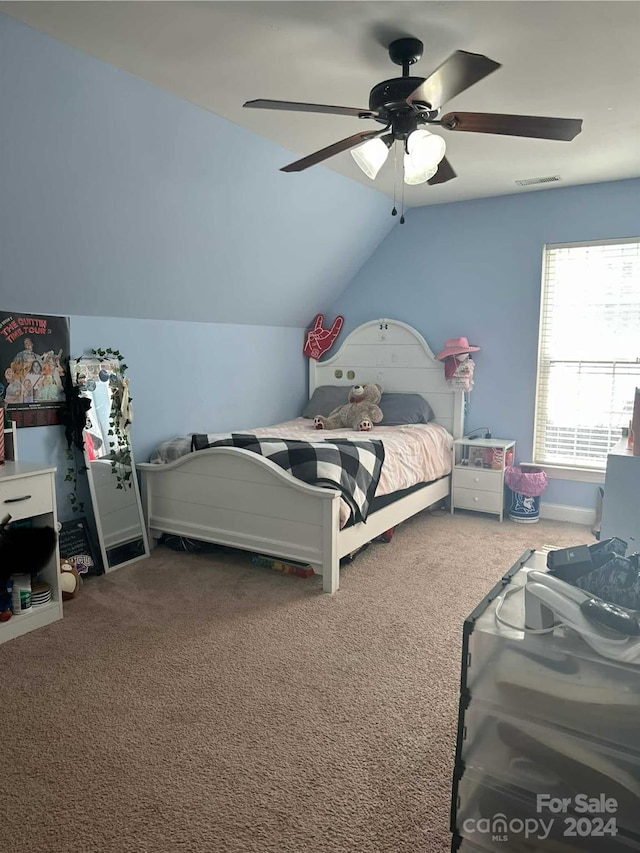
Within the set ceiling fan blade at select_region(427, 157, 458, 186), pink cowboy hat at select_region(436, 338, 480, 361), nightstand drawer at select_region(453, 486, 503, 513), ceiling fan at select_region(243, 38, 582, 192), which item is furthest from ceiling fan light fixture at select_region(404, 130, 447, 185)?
nightstand drawer at select_region(453, 486, 503, 513)

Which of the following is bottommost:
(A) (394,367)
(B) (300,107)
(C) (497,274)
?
(A) (394,367)

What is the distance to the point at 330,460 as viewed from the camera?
3248 millimetres

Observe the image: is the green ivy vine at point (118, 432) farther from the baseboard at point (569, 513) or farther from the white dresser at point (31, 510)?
the baseboard at point (569, 513)

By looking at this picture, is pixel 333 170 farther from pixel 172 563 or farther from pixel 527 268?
pixel 172 563

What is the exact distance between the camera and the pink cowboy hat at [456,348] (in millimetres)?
4562

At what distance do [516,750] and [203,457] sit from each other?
2484mm

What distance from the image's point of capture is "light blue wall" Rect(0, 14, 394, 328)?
245 cm

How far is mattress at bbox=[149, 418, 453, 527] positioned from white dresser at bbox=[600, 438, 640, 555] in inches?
52.7

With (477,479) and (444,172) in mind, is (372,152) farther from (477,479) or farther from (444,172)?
(477,479)

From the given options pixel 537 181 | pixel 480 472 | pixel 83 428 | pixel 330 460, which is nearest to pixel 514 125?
pixel 330 460

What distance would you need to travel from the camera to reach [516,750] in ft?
4.22

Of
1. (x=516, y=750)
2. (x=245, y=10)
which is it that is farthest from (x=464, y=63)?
(x=516, y=750)

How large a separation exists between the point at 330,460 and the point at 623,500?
1.52 metres

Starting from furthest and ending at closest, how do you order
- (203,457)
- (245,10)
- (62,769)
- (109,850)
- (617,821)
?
1. (203,457)
2. (245,10)
3. (62,769)
4. (109,850)
5. (617,821)
